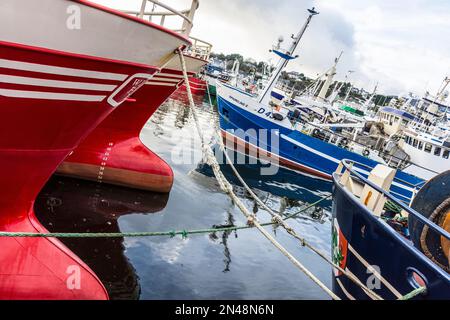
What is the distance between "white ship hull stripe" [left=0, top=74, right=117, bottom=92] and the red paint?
2.2 inches

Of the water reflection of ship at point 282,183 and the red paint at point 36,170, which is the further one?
the water reflection of ship at point 282,183

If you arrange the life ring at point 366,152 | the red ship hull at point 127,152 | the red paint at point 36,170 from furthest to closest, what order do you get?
the life ring at point 366,152 < the red ship hull at point 127,152 < the red paint at point 36,170

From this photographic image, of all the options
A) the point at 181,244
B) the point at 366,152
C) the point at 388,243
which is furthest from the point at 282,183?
the point at 388,243

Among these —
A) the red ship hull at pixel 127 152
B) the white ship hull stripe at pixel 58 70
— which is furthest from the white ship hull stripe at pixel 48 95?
the red ship hull at pixel 127 152

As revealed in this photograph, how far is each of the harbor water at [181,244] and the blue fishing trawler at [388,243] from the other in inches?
69.6

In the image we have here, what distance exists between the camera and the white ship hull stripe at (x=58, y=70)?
11.4 ft

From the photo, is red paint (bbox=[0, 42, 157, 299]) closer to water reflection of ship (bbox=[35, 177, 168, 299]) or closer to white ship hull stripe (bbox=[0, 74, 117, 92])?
white ship hull stripe (bbox=[0, 74, 117, 92])

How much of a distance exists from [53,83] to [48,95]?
16cm

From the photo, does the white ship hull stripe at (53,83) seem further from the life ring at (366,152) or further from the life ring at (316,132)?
the life ring at (366,152)

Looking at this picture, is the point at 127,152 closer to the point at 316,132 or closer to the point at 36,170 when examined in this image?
the point at 36,170

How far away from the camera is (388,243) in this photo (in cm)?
401
